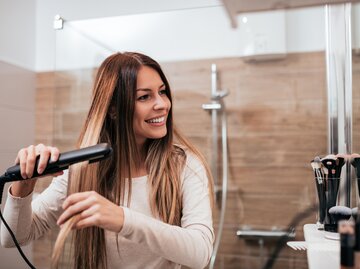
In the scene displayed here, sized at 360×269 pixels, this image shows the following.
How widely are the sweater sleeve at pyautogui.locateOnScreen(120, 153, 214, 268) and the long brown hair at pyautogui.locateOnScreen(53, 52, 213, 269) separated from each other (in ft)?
0.14

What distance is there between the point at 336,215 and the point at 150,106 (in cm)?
47

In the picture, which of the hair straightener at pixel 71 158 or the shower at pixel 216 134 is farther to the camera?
the shower at pixel 216 134

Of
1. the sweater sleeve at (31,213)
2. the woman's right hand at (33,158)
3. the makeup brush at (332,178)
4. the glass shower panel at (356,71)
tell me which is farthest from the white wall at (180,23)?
the woman's right hand at (33,158)

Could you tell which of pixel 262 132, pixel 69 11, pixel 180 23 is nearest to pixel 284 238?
pixel 262 132

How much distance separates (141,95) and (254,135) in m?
0.58

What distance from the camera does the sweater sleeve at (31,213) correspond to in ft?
2.52

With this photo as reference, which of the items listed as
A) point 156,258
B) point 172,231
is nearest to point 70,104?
point 156,258

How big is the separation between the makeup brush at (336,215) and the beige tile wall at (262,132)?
20.9 inches

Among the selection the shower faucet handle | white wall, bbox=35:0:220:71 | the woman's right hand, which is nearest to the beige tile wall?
the shower faucet handle

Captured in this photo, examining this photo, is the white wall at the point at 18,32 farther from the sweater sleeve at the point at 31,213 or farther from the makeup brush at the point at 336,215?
the makeup brush at the point at 336,215

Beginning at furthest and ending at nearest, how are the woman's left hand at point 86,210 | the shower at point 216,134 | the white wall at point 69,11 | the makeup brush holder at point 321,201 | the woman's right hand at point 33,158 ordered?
the white wall at point 69,11, the shower at point 216,134, the makeup brush holder at point 321,201, the woman's right hand at point 33,158, the woman's left hand at point 86,210

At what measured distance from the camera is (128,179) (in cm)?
89

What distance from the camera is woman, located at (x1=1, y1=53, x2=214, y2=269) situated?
2.66ft

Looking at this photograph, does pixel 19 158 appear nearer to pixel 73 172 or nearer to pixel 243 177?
pixel 73 172
